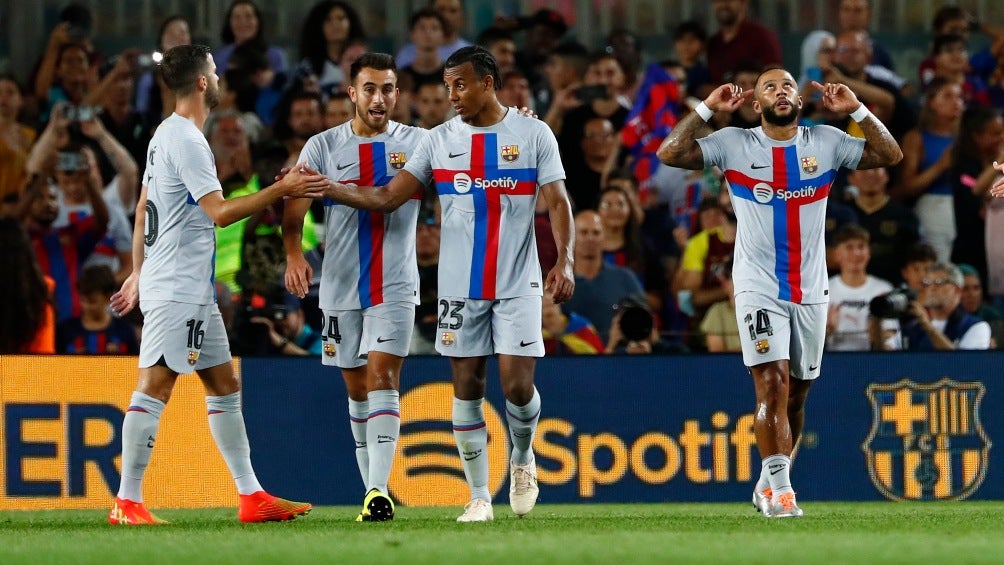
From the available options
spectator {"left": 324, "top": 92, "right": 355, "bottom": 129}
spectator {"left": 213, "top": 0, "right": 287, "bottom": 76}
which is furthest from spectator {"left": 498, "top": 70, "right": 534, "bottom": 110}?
spectator {"left": 213, "top": 0, "right": 287, "bottom": 76}

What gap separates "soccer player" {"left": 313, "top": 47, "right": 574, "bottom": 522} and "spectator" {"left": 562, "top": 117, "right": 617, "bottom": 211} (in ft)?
17.1

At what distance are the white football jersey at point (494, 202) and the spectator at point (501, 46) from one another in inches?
235

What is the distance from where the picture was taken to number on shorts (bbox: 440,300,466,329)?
862 centimetres

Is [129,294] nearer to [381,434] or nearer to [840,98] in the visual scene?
[381,434]

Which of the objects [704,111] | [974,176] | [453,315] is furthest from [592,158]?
[453,315]

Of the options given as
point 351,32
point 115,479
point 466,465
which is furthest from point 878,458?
point 351,32

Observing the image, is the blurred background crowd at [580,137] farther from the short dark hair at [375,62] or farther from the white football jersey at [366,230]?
the short dark hair at [375,62]

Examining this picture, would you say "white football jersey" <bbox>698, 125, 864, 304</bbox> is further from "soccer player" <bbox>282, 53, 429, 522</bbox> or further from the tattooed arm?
"soccer player" <bbox>282, 53, 429, 522</bbox>

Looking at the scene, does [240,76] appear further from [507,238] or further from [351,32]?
[507,238]

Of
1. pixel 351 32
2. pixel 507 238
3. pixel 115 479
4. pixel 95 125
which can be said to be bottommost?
pixel 115 479

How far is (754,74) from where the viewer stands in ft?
46.1

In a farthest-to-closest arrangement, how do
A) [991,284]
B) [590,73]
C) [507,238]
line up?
[590,73], [991,284], [507,238]

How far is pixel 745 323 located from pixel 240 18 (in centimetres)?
796

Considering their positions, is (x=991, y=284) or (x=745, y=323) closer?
(x=745, y=323)
